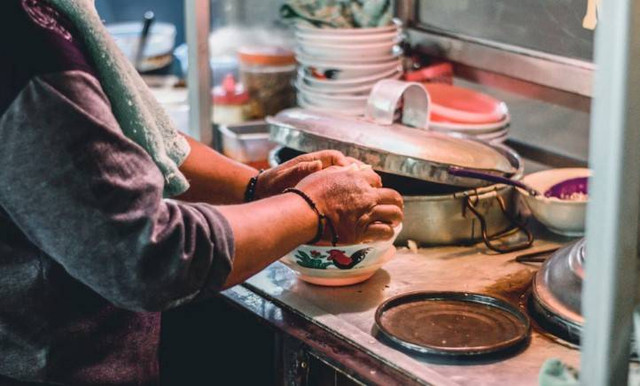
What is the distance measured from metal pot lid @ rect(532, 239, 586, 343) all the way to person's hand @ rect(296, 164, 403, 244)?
285mm

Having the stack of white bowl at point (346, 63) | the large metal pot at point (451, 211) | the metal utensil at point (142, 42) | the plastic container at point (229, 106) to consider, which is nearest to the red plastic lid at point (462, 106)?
the stack of white bowl at point (346, 63)

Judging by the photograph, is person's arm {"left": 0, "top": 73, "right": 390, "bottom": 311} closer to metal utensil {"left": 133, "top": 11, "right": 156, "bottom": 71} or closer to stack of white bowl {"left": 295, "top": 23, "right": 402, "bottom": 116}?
stack of white bowl {"left": 295, "top": 23, "right": 402, "bottom": 116}

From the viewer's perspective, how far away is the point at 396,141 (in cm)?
210

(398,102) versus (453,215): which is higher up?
(398,102)

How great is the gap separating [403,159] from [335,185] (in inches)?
13.4

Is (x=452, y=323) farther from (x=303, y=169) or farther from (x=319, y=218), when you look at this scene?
(x=303, y=169)

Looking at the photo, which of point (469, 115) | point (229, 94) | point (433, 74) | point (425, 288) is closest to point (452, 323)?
point (425, 288)

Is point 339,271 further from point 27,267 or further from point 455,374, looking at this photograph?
point 27,267

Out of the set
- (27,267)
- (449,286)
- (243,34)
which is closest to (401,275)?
(449,286)

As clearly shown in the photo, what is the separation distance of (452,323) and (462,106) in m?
0.98

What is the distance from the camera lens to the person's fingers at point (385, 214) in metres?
1.81

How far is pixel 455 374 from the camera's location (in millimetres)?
1589

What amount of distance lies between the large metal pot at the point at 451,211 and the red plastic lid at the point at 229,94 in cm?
79

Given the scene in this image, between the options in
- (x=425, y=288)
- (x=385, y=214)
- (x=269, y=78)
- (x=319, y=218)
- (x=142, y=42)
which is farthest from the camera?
(x=142, y=42)
